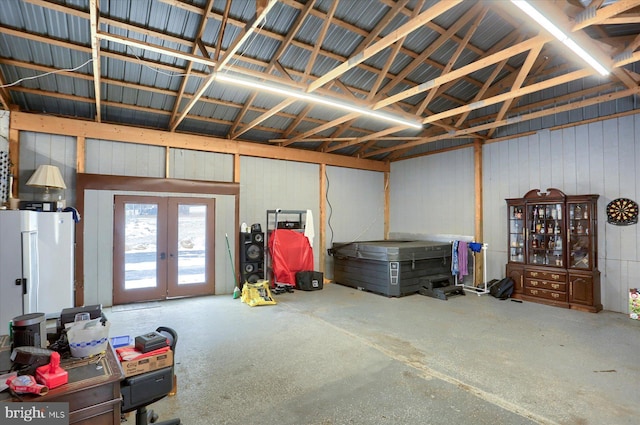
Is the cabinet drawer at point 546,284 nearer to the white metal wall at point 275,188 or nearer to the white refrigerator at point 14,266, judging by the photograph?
the white metal wall at point 275,188

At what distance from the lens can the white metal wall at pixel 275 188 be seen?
782cm

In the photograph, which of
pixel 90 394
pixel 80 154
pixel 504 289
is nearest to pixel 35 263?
pixel 80 154

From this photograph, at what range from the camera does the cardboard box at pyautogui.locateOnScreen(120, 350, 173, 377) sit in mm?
2008

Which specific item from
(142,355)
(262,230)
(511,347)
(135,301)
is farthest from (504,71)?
(135,301)

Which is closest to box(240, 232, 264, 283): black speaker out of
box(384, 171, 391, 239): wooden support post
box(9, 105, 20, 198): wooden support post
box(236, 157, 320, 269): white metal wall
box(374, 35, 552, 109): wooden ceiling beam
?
box(236, 157, 320, 269): white metal wall

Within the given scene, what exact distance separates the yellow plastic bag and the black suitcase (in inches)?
46.0

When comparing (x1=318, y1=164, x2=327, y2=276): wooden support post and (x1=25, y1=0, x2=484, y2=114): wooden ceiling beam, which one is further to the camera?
(x1=318, y1=164, x2=327, y2=276): wooden support post

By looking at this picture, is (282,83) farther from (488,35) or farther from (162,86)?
(488,35)

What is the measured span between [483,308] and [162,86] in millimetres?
7197

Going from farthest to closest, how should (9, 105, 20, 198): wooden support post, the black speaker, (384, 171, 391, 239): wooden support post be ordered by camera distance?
(384, 171, 391, 239): wooden support post, the black speaker, (9, 105, 20, 198): wooden support post

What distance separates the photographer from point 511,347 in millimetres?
4223

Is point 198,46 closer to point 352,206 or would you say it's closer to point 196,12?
point 196,12

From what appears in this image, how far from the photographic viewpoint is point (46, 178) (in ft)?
17.6

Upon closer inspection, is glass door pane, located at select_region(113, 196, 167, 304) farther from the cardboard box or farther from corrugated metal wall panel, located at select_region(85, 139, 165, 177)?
the cardboard box
